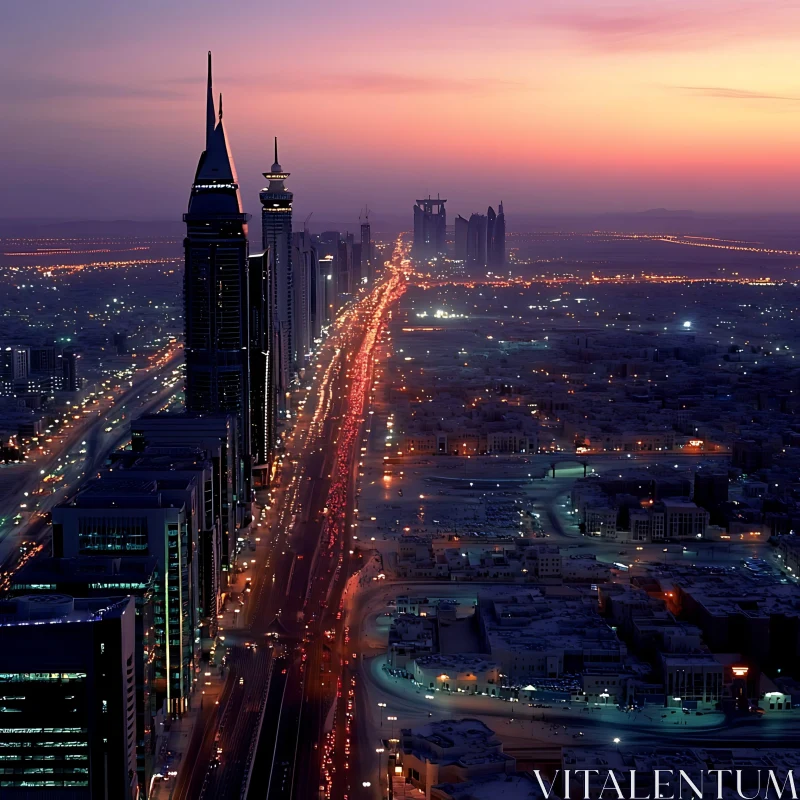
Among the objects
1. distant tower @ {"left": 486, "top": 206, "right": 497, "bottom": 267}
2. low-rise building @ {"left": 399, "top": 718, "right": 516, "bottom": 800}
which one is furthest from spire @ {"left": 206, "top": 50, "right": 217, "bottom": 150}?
distant tower @ {"left": 486, "top": 206, "right": 497, "bottom": 267}

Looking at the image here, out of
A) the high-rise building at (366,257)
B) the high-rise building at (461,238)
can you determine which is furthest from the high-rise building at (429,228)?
the high-rise building at (366,257)

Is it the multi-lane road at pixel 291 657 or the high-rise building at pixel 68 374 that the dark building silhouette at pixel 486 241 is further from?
the multi-lane road at pixel 291 657

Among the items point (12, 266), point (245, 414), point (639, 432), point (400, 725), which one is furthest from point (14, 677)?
point (12, 266)

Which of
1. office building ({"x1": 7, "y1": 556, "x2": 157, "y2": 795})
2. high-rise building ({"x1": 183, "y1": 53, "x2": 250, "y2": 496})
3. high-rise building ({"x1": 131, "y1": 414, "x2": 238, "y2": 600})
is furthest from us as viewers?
high-rise building ({"x1": 183, "y1": 53, "x2": 250, "y2": 496})

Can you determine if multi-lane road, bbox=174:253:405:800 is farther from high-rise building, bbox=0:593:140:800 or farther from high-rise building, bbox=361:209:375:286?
high-rise building, bbox=361:209:375:286

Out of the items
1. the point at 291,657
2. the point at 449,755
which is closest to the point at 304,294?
the point at 291,657

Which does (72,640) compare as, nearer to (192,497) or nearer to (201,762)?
(201,762)

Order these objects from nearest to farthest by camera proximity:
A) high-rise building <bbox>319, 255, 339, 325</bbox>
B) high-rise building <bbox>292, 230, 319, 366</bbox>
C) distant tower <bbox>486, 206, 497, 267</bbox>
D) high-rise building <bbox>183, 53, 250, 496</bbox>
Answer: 1. high-rise building <bbox>183, 53, 250, 496</bbox>
2. high-rise building <bbox>292, 230, 319, 366</bbox>
3. high-rise building <bbox>319, 255, 339, 325</bbox>
4. distant tower <bbox>486, 206, 497, 267</bbox>
